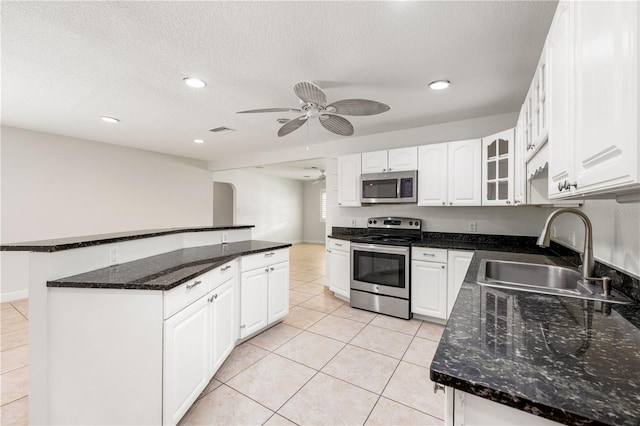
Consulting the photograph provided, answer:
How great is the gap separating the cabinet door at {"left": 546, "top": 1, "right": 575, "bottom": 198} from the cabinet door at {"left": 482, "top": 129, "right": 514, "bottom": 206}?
1642mm

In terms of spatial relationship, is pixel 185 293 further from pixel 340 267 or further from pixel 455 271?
pixel 455 271

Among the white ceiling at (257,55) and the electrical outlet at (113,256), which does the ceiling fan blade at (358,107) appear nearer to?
the white ceiling at (257,55)

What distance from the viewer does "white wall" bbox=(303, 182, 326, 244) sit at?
1029 centimetres

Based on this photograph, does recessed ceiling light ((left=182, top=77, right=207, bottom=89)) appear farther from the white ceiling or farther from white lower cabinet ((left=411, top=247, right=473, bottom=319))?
white lower cabinet ((left=411, top=247, right=473, bottom=319))

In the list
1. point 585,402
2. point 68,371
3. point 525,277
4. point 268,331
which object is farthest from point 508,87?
point 68,371

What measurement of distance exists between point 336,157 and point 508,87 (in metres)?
2.43

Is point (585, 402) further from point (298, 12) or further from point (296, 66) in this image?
point (296, 66)

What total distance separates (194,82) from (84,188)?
11.6 feet

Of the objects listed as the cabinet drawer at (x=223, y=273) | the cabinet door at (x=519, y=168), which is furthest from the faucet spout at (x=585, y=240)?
the cabinet drawer at (x=223, y=273)

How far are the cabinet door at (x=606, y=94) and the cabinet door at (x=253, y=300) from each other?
2429mm

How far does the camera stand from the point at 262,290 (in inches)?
108

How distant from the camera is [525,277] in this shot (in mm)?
1893

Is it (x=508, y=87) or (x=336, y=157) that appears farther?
(x=336, y=157)

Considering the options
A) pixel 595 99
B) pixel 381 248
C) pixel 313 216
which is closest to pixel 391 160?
pixel 381 248
